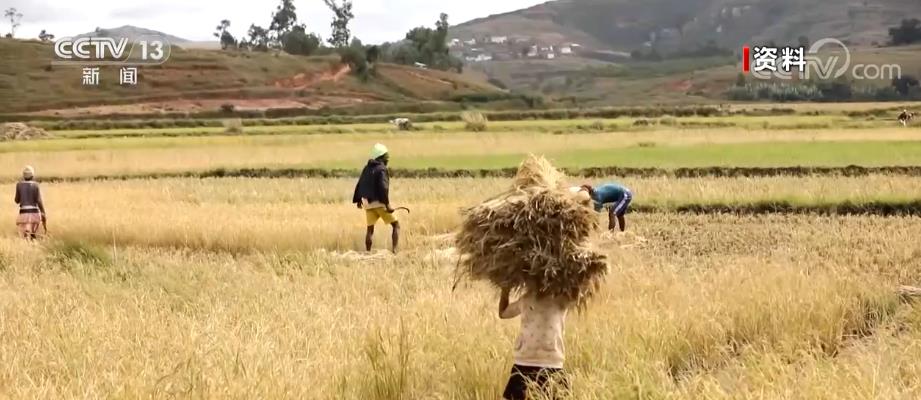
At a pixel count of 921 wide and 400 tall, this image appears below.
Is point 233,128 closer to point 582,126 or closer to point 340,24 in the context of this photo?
point 582,126

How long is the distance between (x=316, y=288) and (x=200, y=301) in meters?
1.05

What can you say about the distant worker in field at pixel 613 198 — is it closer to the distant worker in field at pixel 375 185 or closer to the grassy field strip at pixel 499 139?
the distant worker in field at pixel 375 185

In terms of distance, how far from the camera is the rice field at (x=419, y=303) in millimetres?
5023


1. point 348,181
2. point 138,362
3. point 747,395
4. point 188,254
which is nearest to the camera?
point 747,395

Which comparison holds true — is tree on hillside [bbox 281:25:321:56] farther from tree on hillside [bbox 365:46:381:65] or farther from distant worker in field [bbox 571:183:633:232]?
distant worker in field [bbox 571:183:633:232]

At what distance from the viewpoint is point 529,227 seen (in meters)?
4.56

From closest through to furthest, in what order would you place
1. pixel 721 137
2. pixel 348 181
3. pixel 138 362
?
pixel 138 362 < pixel 348 181 < pixel 721 137

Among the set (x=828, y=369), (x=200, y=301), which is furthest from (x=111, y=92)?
(x=828, y=369)

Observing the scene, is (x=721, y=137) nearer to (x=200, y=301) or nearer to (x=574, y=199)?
(x=200, y=301)

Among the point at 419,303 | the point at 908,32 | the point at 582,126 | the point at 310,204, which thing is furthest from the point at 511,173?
the point at 908,32

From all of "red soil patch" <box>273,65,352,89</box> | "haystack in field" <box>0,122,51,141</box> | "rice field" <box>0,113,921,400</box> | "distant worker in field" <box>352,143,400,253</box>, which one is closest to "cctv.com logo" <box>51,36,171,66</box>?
"red soil patch" <box>273,65,352,89</box>

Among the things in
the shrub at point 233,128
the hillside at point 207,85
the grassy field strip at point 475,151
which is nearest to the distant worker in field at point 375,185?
the grassy field strip at point 475,151

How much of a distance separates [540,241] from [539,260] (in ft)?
0.28

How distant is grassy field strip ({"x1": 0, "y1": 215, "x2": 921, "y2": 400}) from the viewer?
4.86 metres
